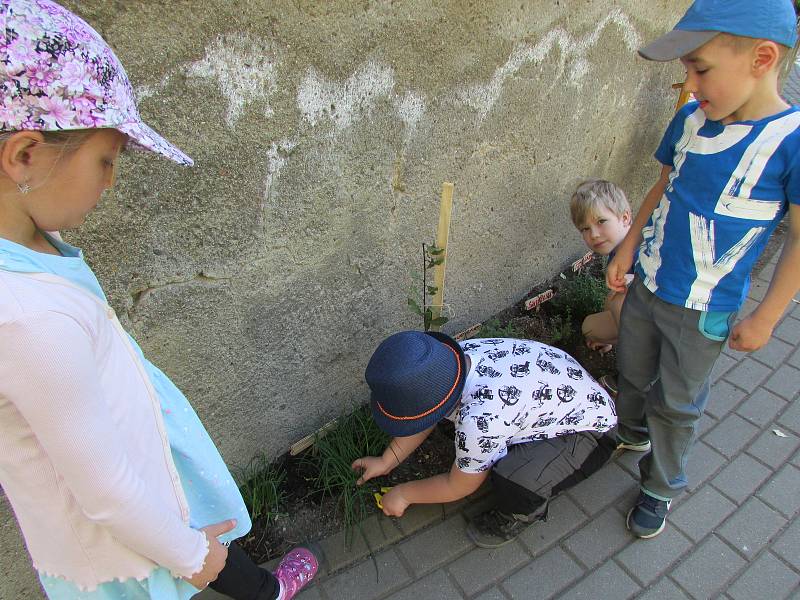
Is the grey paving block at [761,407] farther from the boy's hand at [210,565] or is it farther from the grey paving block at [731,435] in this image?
the boy's hand at [210,565]

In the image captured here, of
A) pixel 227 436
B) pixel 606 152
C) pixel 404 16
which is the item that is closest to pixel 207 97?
pixel 404 16

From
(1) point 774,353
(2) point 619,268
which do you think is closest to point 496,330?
(2) point 619,268

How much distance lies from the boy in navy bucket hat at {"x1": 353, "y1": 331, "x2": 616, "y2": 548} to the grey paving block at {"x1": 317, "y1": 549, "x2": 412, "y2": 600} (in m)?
0.18

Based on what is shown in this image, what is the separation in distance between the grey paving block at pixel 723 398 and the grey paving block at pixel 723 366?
4 centimetres

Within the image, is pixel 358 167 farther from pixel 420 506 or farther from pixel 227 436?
pixel 420 506

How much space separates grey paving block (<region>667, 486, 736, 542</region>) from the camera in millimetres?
1979

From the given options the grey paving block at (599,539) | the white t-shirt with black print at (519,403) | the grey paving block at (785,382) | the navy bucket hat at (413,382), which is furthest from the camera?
the grey paving block at (785,382)

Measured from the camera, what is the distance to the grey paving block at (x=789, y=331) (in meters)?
2.90

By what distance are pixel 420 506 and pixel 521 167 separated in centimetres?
162

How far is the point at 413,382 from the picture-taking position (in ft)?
5.09

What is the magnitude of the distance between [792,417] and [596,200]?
4.48 ft

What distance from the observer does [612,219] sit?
248 cm

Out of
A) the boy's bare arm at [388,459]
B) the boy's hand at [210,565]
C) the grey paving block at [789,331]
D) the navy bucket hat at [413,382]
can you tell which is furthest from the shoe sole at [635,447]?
the boy's hand at [210,565]

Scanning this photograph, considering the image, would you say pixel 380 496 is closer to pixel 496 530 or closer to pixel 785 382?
pixel 496 530
